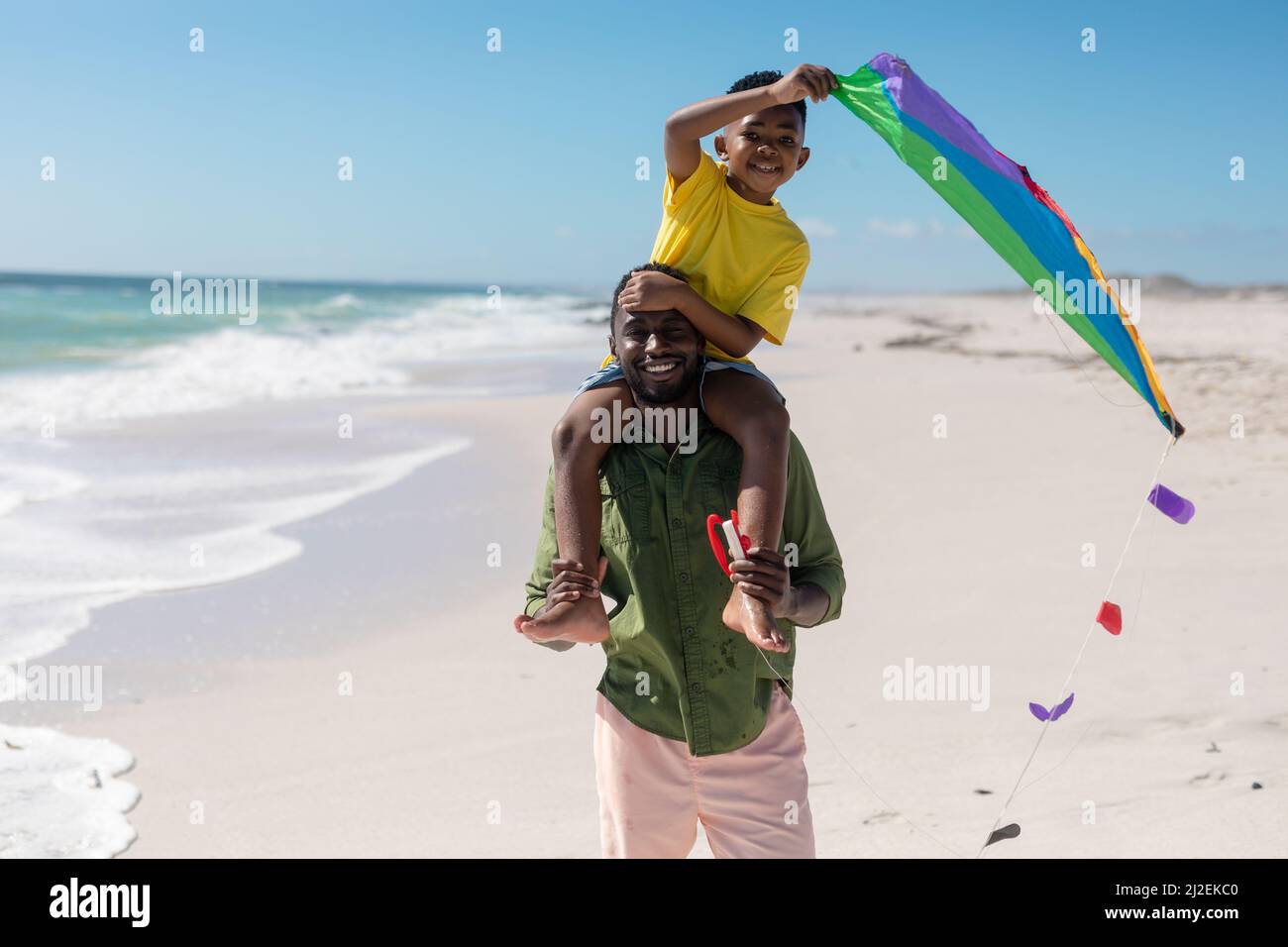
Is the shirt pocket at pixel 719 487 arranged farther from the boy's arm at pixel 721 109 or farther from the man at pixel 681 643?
the boy's arm at pixel 721 109

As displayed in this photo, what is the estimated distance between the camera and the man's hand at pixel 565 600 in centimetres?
244

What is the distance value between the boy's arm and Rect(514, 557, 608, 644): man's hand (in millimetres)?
683

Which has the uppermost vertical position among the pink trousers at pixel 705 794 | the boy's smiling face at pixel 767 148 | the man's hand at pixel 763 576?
the boy's smiling face at pixel 767 148

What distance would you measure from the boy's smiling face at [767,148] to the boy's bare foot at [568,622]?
3.98ft

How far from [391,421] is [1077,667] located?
Result: 10093 millimetres

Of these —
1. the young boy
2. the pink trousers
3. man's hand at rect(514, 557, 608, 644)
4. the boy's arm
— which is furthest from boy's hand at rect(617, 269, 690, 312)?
the pink trousers

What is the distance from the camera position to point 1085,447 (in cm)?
1096

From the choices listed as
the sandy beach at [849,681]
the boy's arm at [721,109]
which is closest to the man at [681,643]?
the boy's arm at [721,109]

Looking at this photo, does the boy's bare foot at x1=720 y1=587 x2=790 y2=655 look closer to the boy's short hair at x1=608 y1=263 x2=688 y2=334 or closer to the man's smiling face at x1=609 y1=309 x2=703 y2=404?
the man's smiling face at x1=609 y1=309 x2=703 y2=404

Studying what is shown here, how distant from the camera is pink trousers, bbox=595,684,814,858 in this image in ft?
8.21

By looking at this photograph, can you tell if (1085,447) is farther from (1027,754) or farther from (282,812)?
(282,812)

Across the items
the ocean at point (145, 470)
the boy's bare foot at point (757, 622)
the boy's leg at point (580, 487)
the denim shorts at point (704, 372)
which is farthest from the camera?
the ocean at point (145, 470)

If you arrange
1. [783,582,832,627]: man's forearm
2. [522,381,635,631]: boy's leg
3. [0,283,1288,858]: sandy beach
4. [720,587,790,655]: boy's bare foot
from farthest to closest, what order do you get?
[0,283,1288,858]: sandy beach, [522,381,635,631]: boy's leg, [783,582,832,627]: man's forearm, [720,587,790,655]: boy's bare foot

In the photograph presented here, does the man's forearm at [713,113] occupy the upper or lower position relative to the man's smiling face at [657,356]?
upper
